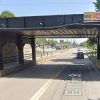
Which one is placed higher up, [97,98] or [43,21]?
[43,21]

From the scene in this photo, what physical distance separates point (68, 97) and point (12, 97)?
264cm

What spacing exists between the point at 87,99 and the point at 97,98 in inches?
23.8

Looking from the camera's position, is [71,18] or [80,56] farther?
[80,56]

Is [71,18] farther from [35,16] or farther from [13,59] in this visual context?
[13,59]

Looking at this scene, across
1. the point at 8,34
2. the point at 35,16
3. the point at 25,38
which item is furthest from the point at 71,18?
the point at 25,38

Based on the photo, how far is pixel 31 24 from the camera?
31406 millimetres

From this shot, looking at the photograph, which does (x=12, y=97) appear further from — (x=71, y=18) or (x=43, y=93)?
(x=71, y=18)

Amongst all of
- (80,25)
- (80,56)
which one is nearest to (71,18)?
(80,25)

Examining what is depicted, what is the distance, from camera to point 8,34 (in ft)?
125

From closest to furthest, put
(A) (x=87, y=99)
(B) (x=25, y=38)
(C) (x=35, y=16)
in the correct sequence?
(A) (x=87, y=99)
(C) (x=35, y=16)
(B) (x=25, y=38)

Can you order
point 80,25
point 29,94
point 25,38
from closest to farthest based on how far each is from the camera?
point 29,94, point 80,25, point 25,38

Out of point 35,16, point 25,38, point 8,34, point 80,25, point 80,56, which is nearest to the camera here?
point 80,25

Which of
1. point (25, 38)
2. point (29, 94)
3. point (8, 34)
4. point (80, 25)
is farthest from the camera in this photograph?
point (25, 38)

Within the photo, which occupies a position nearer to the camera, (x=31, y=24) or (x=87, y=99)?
(x=87, y=99)
